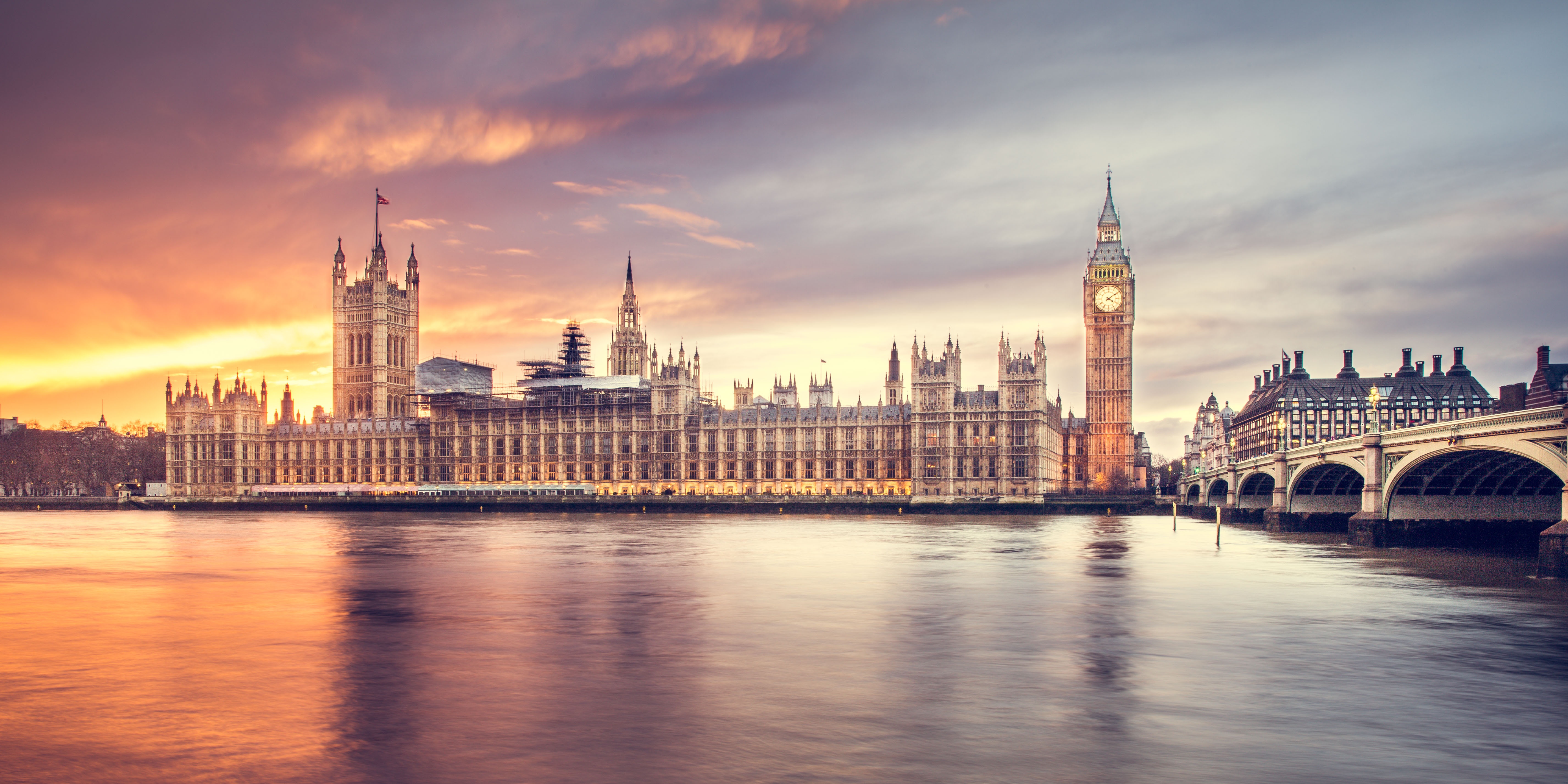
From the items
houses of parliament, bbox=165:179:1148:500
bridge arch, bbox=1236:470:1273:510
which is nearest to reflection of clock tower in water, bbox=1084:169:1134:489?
houses of parliament, bbox=165:179:1148:500

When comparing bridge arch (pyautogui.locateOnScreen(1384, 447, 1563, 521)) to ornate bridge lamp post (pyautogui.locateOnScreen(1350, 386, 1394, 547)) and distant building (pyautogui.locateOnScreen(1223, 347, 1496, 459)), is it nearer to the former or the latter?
ornate bridge lamp post (pyautogui.locateOnScreen(1350, 386, 1394, 547))

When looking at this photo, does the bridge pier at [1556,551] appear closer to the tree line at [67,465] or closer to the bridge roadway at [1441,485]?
the bridge roadway at [1441,485]

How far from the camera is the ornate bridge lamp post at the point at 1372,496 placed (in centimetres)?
5191

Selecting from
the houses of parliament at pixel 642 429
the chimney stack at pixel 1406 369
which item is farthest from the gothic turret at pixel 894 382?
the chimney stack at pixel 1406 369

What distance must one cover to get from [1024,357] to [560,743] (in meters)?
117

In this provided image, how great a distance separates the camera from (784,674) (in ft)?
69.6

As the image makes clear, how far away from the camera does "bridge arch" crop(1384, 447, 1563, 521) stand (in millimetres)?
53656

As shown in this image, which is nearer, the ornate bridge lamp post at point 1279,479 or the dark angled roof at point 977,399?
the ornate bridge lamp post at point 1279,479

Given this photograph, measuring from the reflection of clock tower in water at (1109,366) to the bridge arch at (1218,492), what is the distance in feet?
87.6

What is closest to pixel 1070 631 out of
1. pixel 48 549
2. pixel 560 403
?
pixel 48 549

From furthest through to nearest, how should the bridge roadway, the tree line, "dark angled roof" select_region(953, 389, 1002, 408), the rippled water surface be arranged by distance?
the tree line, "dark angled roof" select_region(953, 389, 1002, 408), the bridge roadway, the rippled water surface

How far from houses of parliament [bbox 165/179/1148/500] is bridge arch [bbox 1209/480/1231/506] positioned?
18.2 meters

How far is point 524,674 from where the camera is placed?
2086cm

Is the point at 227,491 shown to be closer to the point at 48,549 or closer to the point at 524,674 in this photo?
the point at 48,549
